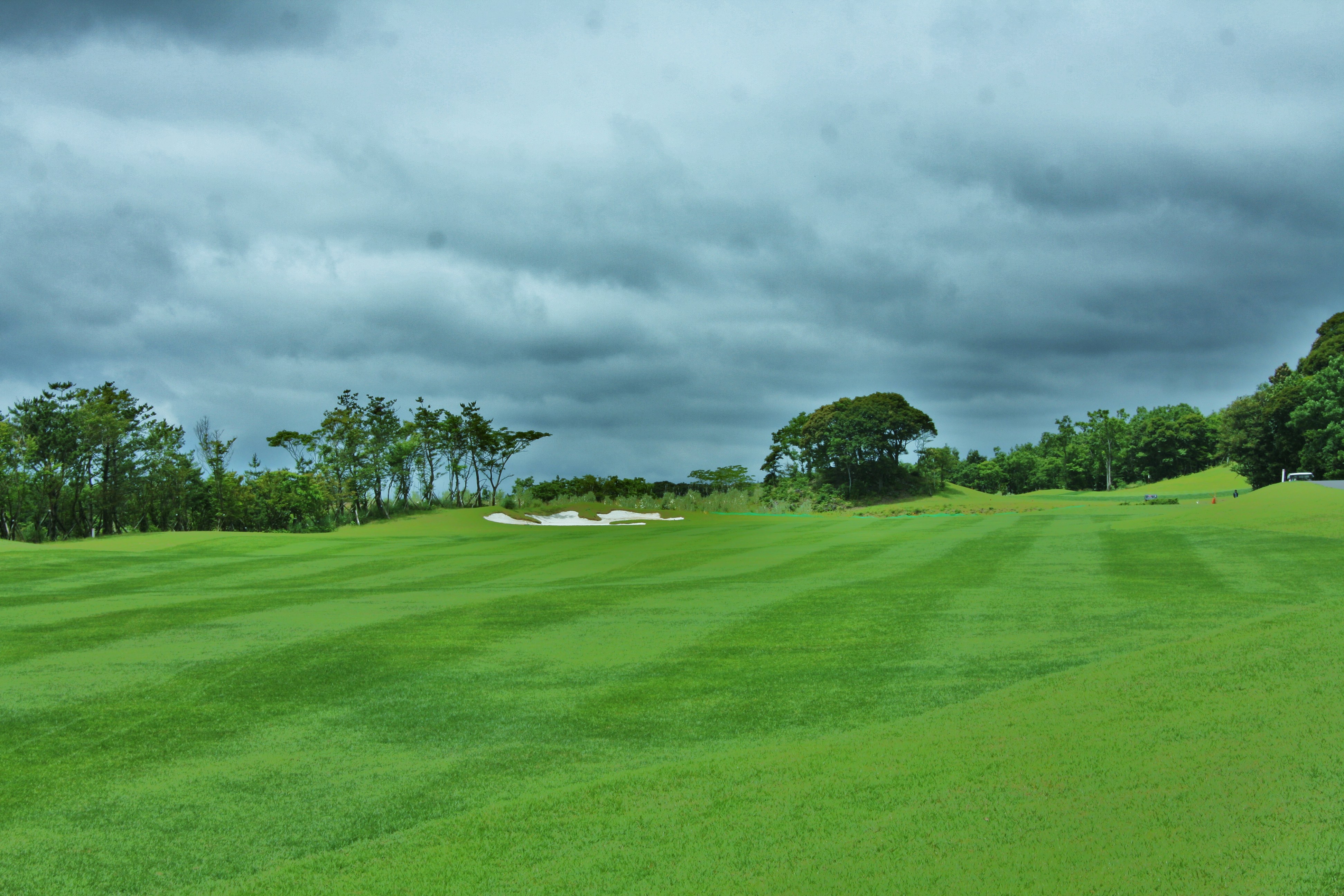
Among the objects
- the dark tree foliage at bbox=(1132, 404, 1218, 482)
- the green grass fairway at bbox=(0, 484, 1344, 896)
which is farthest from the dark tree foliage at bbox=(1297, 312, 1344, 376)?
the green grass fairway at bbox=(0, 484, 1344, 896)

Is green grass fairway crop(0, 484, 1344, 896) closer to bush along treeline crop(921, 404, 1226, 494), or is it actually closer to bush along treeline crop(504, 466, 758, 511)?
bush along treeline crop(504, 466, 758, 511)

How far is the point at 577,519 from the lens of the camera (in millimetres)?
A: 37188

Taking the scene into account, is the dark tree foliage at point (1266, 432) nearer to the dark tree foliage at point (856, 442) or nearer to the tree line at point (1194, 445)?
the tree line at point (1194, 445)

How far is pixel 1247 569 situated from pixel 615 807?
13.2 m

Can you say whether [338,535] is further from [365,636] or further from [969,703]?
[969,703]

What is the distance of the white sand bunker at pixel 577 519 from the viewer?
35.8m

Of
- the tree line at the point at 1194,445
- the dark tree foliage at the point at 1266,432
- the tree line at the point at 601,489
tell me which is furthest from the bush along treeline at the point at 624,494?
the dark tree foliage at the point at 1266,432

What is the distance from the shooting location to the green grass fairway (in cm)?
396

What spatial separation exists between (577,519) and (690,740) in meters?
31.8

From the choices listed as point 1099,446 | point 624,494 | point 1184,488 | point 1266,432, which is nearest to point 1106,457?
point 1099,446

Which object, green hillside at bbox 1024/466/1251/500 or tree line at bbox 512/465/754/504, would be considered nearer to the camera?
tree line at bbox 512/465/754/504

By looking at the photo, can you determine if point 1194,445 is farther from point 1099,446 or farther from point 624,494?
point 624,494

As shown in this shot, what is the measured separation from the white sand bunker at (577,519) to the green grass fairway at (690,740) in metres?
23.1

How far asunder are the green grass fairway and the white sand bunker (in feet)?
75.9
